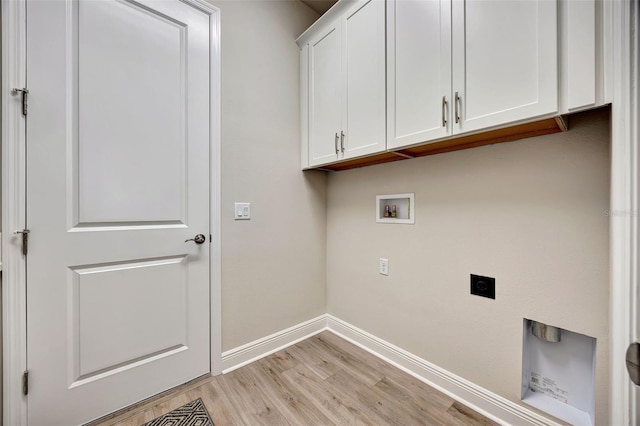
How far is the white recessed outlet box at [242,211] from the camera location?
184 centimetres

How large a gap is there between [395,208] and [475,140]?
679 mm

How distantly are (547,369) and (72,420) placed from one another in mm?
2359

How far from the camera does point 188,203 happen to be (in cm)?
163

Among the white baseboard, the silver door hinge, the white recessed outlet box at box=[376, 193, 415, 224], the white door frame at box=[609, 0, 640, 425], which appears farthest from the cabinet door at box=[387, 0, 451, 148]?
the silver door hinge

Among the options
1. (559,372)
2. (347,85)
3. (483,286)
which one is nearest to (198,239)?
(347,85)

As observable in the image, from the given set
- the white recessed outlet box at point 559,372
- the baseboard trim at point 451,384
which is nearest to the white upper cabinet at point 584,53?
the white recessed outlet box at point 559,372

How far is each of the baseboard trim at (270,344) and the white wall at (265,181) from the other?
4 centimetres

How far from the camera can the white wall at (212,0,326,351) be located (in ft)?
5.96

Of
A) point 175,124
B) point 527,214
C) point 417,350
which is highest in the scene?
point 175,124

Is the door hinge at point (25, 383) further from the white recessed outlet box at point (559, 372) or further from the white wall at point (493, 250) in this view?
the white recessed outlet box at point (559, 372)

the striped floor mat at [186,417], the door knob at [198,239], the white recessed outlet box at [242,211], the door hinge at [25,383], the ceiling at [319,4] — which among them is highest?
the ceiling at [319,4]

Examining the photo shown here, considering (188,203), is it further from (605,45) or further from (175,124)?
(605,45)

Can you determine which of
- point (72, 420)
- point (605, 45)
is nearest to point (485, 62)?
point (605, 45)

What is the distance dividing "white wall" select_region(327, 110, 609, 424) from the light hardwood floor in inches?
8.7
